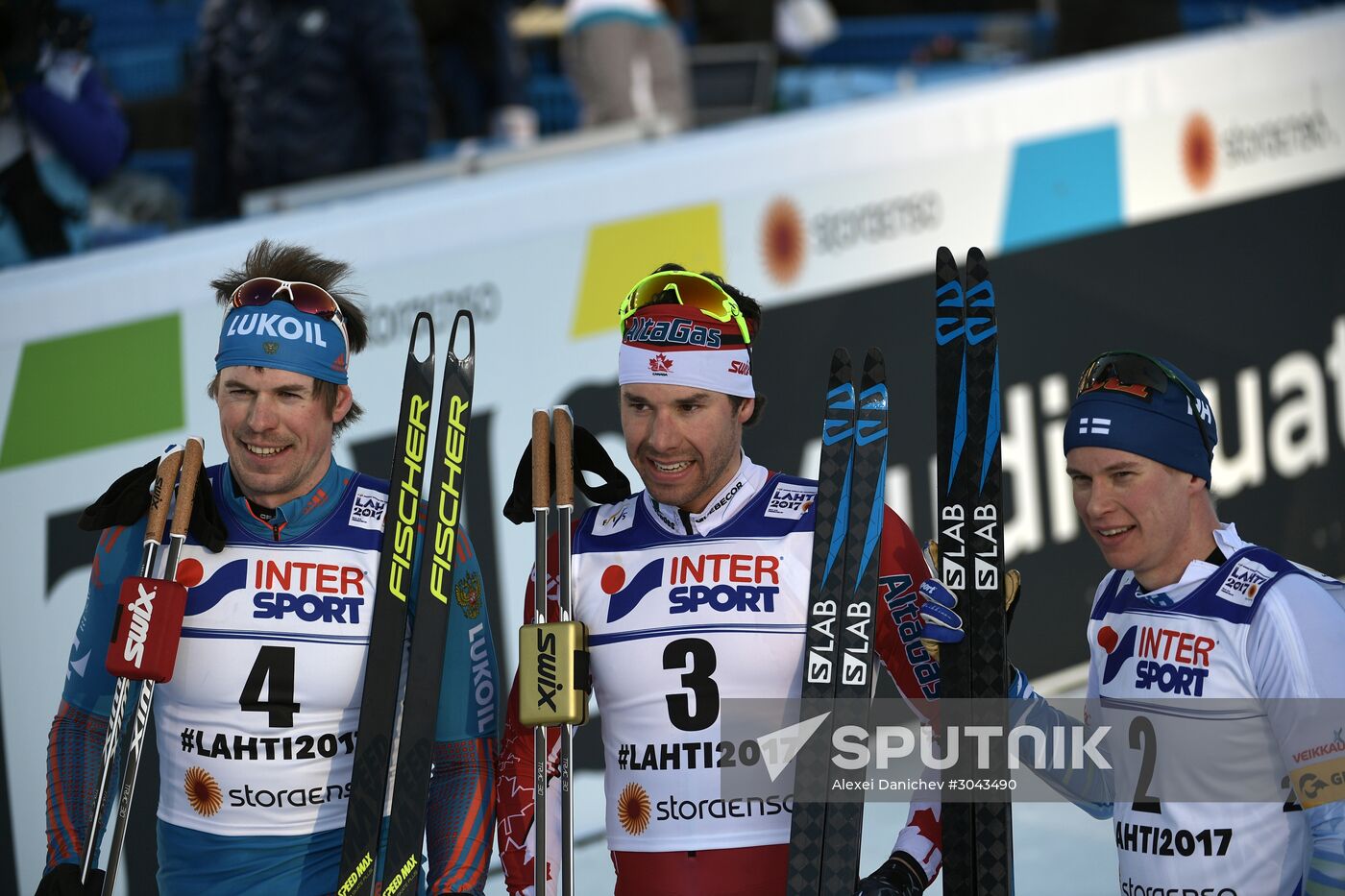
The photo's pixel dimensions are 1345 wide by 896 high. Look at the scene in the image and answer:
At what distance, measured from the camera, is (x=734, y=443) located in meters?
4.23

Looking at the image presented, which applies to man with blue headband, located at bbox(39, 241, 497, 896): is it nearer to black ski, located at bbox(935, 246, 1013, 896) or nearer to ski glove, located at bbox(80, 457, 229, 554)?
ski glove, located at bbox(80, 457, 229, 554)

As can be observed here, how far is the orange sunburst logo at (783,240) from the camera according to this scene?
7.57 m

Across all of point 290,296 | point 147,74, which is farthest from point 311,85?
point 290,296

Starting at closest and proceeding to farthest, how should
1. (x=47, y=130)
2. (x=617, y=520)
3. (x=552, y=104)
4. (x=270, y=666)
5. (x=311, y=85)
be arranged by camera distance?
(x=270, y=666)
(x=617, y=520)
(x=47, y=130)
(x=311, y=85)
(x=552, y=104)

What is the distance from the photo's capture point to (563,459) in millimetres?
4086

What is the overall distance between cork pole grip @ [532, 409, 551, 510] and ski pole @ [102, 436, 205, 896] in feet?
2.37

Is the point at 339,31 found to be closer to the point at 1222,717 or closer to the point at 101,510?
the point at 101,510

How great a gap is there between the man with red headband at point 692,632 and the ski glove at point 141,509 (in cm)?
71

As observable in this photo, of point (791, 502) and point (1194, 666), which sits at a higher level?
point (791, 502)

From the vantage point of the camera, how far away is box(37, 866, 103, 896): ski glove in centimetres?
391

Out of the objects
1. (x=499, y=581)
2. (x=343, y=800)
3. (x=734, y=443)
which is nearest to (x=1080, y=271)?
(x=499, y=581)

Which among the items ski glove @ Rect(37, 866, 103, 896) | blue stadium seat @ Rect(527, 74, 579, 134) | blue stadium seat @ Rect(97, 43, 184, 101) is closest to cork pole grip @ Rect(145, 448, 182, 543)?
ski glove @ Rect(37, 866, 103, 896)

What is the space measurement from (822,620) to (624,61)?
228 inches

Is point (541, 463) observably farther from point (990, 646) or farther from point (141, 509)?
point (990, 646)
